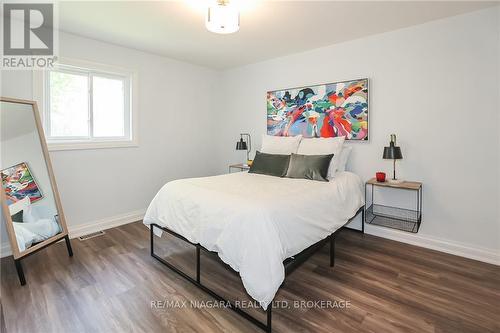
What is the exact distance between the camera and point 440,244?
9.53 ft

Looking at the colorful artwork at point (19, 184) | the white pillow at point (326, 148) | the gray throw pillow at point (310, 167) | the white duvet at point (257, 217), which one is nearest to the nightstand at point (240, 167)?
the white pillow at point (326, 148)

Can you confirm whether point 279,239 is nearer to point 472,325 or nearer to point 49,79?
point 472,325

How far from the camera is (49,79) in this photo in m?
3.12

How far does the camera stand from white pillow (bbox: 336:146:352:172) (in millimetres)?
3340

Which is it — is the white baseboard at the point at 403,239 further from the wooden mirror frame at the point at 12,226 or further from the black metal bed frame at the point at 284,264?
the black metal bed frame at the point at 284,264

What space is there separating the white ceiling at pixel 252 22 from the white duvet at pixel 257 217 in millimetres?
1673

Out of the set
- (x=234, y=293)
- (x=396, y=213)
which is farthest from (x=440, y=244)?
(x=234, y=293)

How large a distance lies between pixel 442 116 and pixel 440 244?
4.48ft

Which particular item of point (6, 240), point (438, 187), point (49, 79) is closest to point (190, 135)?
point (49, 79)

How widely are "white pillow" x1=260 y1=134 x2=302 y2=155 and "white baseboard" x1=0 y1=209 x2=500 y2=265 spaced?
1.38 metres

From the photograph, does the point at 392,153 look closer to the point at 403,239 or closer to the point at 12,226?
the point at 403,239

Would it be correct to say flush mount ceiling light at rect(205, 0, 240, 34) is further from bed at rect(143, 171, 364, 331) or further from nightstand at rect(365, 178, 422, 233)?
nightstand at rect(365, 178, 422, 233)

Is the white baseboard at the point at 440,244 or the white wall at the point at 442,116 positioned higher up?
the white wall at the point at 442,116

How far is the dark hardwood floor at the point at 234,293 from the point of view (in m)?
1.79
